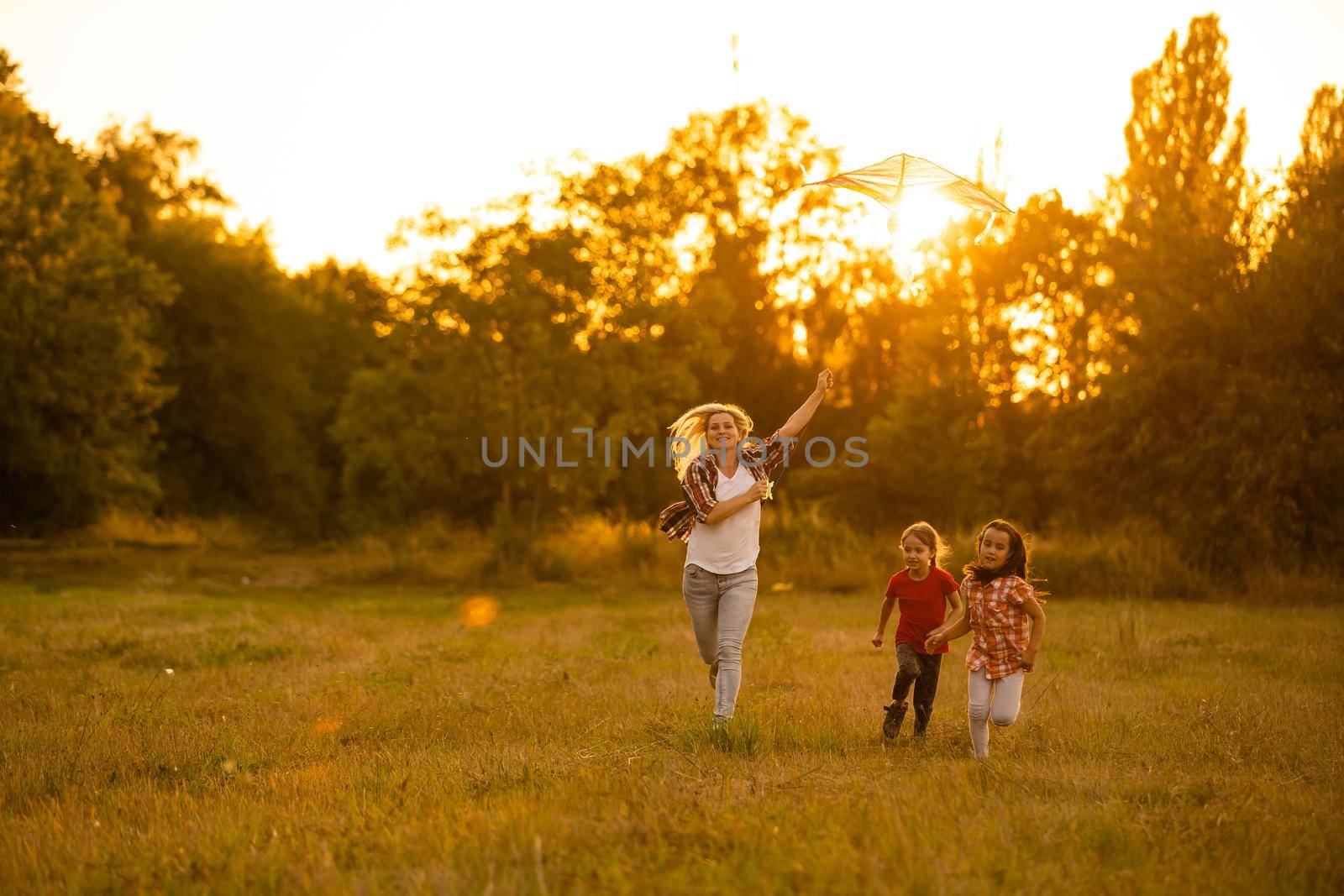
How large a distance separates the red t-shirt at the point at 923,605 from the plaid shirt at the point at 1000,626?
539 millimetres

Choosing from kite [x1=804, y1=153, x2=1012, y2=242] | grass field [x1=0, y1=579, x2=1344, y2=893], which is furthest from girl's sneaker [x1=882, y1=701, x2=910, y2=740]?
kite [x1=804, y1=153, x2=1012, y2=242]

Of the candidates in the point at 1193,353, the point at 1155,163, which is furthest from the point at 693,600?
the point at 1155,163

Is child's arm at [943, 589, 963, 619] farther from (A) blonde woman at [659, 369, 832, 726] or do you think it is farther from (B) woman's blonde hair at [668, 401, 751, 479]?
(B) woman's blonde hair at [668, 401, 751, 479]

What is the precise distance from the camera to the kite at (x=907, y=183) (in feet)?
31.1

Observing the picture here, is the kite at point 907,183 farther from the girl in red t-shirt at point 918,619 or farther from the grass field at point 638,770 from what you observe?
the grass field at point 638,770

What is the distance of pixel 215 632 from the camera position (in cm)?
1475

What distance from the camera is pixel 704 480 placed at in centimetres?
816

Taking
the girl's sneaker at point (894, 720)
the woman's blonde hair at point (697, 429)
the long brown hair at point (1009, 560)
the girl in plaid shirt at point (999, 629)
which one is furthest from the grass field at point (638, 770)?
the woman's blonde hair at point (697, 429)

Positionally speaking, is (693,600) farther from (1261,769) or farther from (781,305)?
(781,305)

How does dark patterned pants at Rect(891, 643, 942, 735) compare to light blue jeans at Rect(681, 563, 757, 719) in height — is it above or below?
below

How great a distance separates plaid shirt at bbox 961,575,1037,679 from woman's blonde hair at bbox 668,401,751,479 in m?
Answer: 2.14

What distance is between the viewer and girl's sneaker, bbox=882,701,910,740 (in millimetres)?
8234

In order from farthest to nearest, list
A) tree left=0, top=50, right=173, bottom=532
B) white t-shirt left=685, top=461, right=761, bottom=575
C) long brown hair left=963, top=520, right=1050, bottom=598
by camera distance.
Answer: tree left=0, top=50, right=173, bottom=532 < white t-shirt left=685, top=461, right=761, bottom=575 < long brown hair left=963, top=520, right=1050, bottom=598

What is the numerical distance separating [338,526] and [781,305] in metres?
19.4
